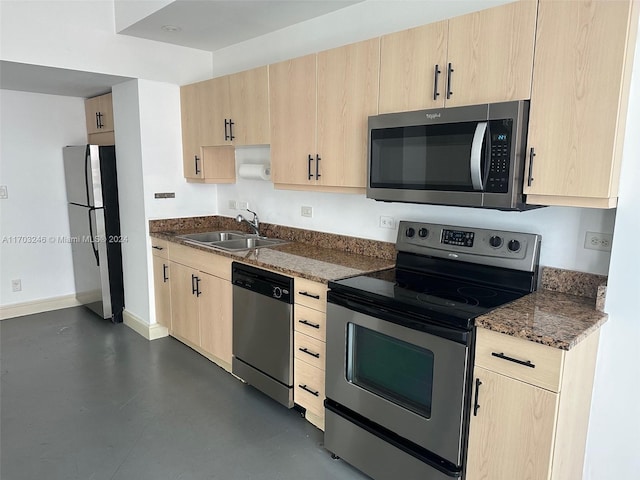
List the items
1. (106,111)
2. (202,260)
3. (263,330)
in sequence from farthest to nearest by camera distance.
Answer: (106,111), (202,260), (263,330)

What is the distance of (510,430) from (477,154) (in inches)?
41.8

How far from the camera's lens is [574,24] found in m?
1.61

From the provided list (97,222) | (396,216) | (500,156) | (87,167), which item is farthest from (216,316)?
(500,156)

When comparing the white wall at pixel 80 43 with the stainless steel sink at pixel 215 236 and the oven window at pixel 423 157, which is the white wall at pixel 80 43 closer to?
the stainless steel sink at pixel 215 236

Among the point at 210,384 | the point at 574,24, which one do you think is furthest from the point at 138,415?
the point at 574,24

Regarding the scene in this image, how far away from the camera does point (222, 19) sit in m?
3.15

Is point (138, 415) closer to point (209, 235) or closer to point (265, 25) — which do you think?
point (209, 235)

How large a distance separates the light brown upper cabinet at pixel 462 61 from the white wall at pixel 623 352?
16.1 inches


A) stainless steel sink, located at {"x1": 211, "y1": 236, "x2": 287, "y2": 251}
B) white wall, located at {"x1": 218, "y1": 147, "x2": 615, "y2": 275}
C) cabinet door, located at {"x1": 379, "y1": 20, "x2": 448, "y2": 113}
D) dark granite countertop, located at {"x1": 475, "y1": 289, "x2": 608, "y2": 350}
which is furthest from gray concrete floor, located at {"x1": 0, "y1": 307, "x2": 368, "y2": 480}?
cabinet door, located at {"x1": 379, "y1": 20, "x2": 448, "y2": 113}

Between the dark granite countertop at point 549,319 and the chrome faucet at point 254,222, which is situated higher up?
the chrome faucet at point 254,222

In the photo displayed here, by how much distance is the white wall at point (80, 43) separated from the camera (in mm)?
3051

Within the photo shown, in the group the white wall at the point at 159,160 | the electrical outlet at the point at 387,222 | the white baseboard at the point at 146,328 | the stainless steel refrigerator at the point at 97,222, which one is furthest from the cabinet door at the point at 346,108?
the stainless steel refrigerator at the point at 97,222

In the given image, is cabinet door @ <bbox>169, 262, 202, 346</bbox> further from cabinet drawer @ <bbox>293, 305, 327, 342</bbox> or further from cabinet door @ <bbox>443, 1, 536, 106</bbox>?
cabinet door @ <bbox>443, 1, 536, 106</bbox>

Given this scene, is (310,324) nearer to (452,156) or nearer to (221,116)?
(452,156)
